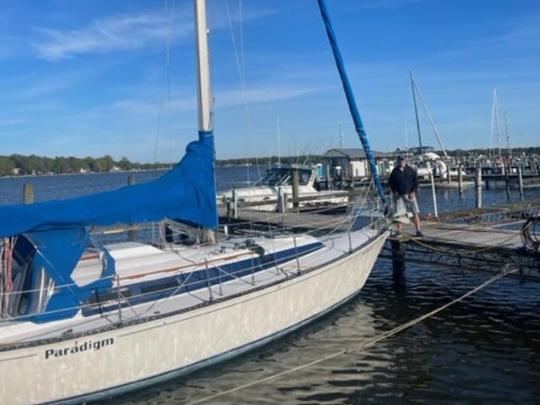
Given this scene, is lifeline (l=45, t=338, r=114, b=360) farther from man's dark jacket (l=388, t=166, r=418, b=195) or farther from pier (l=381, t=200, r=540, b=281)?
man's dark jacket (l=388, t=166, r=418, b=195)

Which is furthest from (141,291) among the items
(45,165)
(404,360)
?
(45,165)

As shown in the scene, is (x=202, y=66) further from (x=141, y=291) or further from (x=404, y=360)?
(x=404, y=360)

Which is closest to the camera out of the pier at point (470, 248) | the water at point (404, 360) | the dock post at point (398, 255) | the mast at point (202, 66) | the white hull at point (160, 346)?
the white hull at point (160, 346)

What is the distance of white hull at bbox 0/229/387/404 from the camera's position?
8469 mm

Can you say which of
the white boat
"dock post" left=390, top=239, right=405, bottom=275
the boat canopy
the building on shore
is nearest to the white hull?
the boat canopy

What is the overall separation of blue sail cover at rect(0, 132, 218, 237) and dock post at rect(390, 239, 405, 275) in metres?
6.63

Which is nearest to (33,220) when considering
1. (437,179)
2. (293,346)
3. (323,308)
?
(293,346)

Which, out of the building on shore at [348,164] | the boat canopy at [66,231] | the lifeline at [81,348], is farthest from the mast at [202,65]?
the building on shore at [348,164]

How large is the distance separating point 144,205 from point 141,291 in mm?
1587

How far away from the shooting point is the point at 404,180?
15758 millimetres

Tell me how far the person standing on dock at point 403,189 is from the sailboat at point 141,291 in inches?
143

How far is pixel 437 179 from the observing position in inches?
2383

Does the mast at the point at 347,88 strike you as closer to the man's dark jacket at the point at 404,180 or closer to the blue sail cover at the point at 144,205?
the man's dark jacket at the point at 404,180

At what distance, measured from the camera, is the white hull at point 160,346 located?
8469mm
